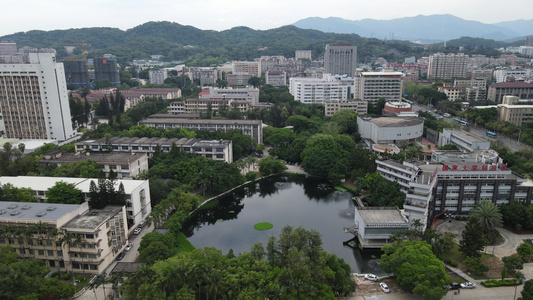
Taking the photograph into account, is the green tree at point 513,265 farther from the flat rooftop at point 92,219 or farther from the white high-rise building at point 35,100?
the white high-rise building at point 35,100

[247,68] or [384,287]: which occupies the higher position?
[247,68]

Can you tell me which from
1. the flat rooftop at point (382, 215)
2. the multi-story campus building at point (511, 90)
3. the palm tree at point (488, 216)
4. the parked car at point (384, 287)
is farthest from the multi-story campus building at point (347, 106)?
the parked car at point (384, 287)

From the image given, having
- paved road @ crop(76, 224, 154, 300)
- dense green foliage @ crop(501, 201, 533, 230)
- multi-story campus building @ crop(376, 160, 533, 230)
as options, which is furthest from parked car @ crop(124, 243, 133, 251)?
dense green foliage @ crop(501, 201, 533, 230)

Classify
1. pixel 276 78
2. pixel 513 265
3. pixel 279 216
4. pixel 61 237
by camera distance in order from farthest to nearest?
pixel 276 78, pixel 279 216, pixel 61 237, pixel 513 265

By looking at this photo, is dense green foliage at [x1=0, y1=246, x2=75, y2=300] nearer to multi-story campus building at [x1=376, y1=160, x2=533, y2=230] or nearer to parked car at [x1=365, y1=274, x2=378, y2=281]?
parked car at [x1=365, y1=274, x2=378, y2=281]

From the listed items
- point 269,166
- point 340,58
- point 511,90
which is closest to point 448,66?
point 340,58

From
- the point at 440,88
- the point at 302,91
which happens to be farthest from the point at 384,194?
the point at 440,88

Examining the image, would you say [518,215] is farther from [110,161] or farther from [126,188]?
[110,161]
